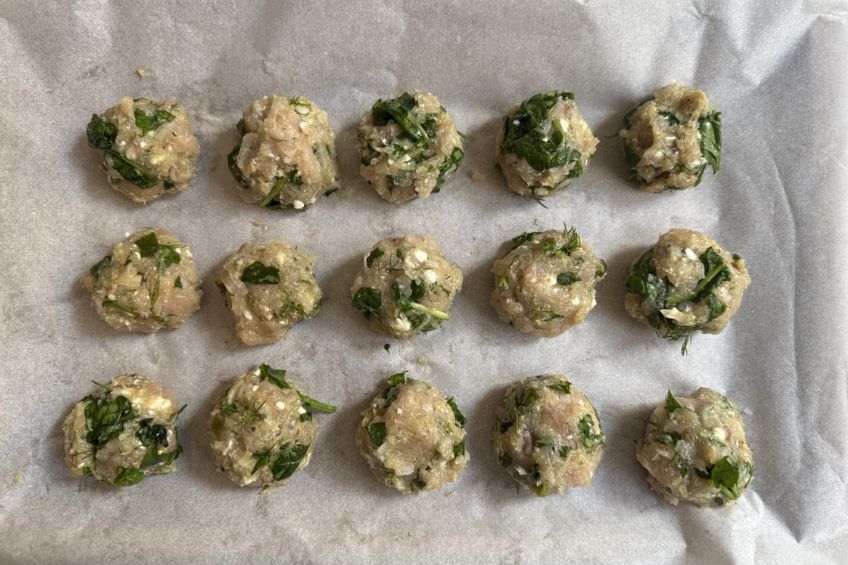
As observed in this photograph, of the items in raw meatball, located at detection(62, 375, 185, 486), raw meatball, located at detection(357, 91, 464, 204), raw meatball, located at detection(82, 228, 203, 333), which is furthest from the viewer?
raw meatball, located at detection(357, 91, 464, 204)

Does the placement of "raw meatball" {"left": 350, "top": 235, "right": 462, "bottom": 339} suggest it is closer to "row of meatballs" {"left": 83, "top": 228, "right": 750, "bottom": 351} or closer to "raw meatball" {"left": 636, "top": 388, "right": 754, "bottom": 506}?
"row of meatballs" {"left": 83, "top": 228, "right": 750, "bottom": 351}

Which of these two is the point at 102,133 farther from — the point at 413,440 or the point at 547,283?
the point at 547,283

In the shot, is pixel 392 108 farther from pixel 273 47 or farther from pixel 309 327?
pixel 309 327

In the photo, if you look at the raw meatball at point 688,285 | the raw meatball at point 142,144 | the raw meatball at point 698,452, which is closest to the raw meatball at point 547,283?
the raw meatball at point 688,285

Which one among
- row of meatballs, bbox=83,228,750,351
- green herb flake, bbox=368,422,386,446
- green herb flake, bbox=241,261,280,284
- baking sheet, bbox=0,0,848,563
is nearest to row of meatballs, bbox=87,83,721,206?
baking sheet, bbox=0,0,848,563

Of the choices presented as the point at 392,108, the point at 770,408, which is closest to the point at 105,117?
the point at 392,108

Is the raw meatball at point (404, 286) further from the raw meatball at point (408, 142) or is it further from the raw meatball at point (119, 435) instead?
the raw meatball at point (119, 435)

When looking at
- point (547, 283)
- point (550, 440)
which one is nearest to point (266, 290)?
point (547, 283)
